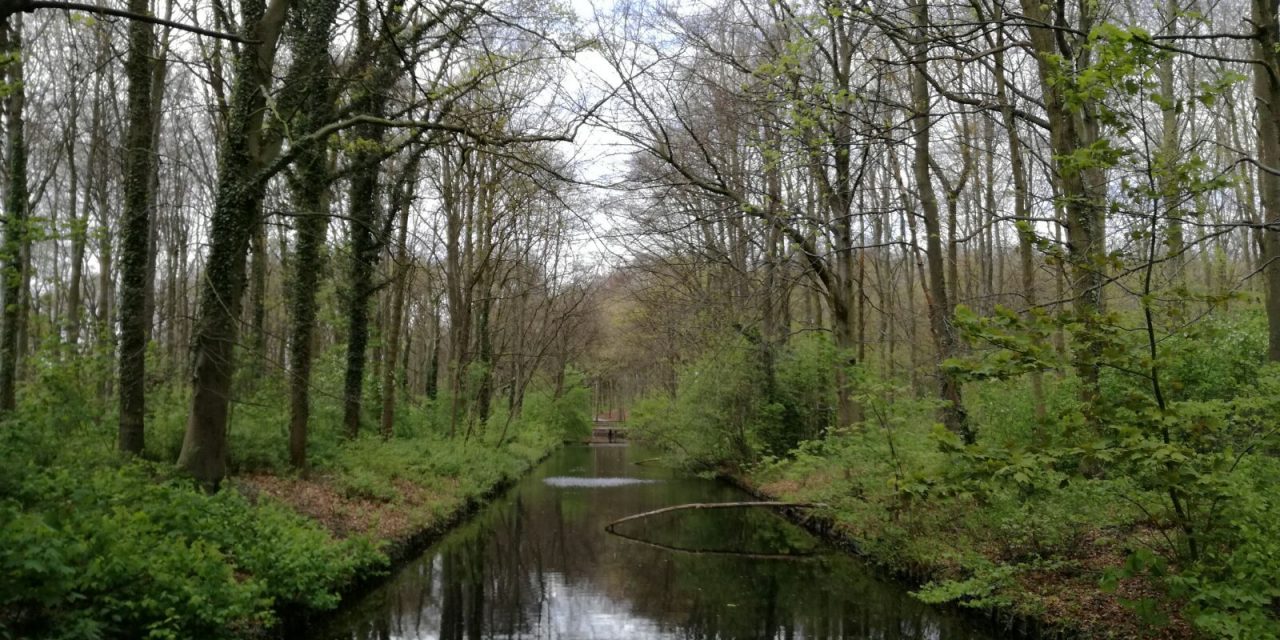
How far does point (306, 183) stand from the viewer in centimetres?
1224

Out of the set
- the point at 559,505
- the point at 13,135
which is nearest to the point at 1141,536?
the point at 559,505

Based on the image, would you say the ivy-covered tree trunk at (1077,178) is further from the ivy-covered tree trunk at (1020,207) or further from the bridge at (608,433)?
the bridge at (608,433)

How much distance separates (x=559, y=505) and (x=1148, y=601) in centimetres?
1396

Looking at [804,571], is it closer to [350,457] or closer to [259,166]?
[350,457]

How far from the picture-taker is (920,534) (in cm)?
1051

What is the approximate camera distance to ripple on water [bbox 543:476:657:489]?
23.4m

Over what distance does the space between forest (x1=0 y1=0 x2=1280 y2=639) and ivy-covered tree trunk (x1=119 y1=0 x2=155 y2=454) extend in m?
0.04

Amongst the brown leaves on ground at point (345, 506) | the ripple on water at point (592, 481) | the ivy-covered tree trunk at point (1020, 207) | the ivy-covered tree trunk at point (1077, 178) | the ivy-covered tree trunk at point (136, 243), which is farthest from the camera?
the ripple on water at point (592, 481)

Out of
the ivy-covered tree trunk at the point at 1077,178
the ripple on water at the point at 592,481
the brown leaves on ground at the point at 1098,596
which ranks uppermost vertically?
the ivy-covered tree trunk at the point at 1077,178

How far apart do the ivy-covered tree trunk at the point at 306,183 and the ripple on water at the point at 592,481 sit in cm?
1140

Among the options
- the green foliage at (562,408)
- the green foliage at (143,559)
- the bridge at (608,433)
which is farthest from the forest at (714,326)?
the bridge at (608,433)

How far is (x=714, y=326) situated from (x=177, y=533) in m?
17.6

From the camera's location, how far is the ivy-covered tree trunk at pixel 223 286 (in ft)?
30.4

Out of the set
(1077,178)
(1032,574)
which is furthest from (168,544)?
(1077,178)
